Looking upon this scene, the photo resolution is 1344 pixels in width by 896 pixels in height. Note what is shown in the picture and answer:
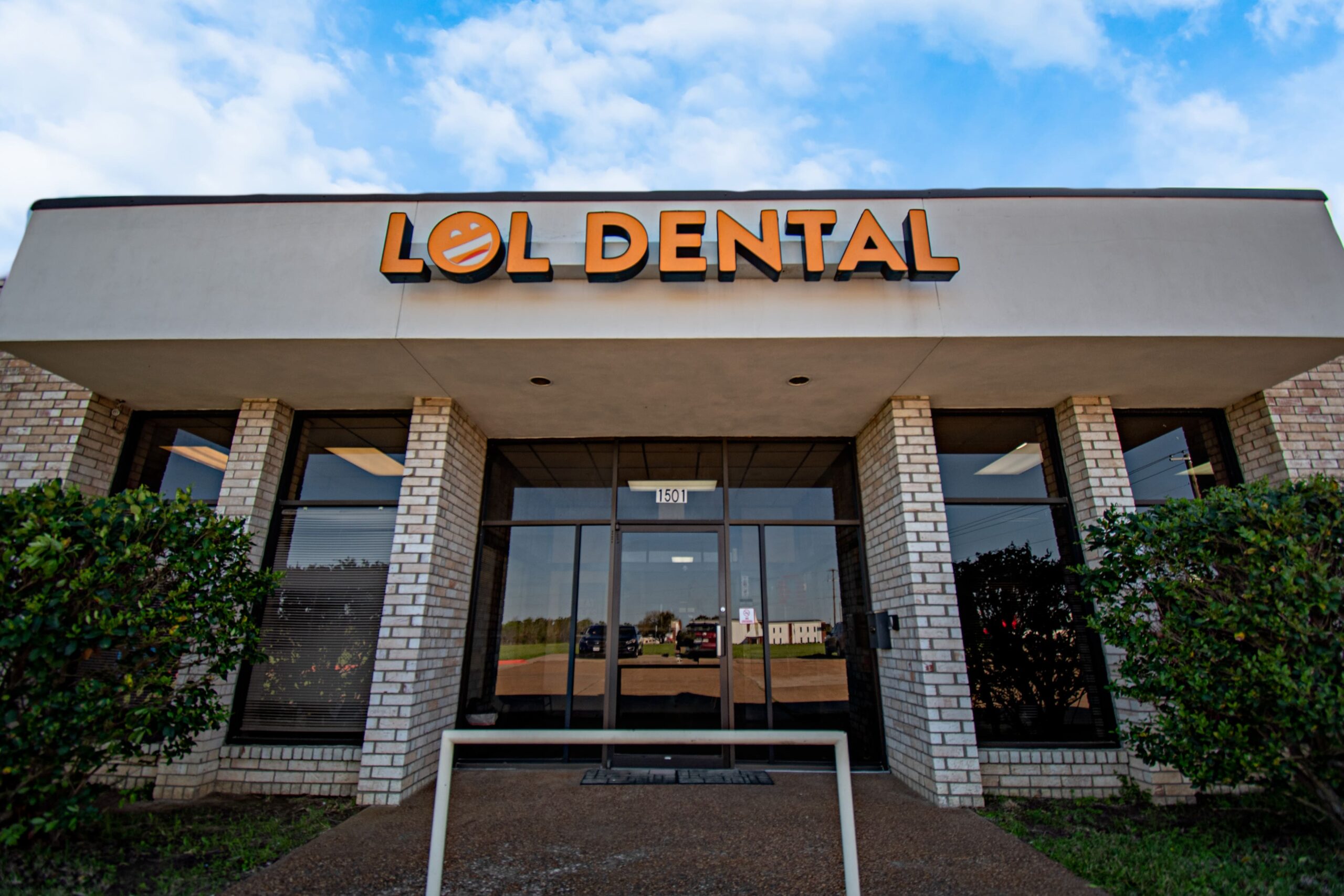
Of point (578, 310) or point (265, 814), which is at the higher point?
point (578, 310)

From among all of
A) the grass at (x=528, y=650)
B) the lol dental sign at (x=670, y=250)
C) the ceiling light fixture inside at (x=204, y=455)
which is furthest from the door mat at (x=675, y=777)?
the ceiling light fixture inside at (x=204, y=455)

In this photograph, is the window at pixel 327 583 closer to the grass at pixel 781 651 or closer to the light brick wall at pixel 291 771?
the light brick wall at pixel 291 771

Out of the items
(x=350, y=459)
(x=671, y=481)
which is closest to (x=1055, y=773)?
(x=671, y=481)

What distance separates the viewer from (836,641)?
589 centimetres

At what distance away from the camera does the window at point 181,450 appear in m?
5.78

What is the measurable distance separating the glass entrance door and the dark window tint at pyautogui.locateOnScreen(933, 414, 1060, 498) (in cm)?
240

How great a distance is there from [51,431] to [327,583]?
9.23 feet

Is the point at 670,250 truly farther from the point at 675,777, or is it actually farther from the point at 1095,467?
the point at 675,777

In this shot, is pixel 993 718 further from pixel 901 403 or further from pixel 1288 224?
pixel 1288 224

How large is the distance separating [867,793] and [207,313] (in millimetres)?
6276

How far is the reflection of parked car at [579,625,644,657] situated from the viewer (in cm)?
588

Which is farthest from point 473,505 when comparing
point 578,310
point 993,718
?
point 993,718

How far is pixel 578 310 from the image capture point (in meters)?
4.29

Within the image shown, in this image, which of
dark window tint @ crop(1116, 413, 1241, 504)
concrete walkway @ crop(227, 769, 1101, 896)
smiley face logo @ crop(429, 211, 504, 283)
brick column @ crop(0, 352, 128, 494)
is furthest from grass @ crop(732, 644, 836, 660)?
brick column @ crop(0, 352, 128, 494)
